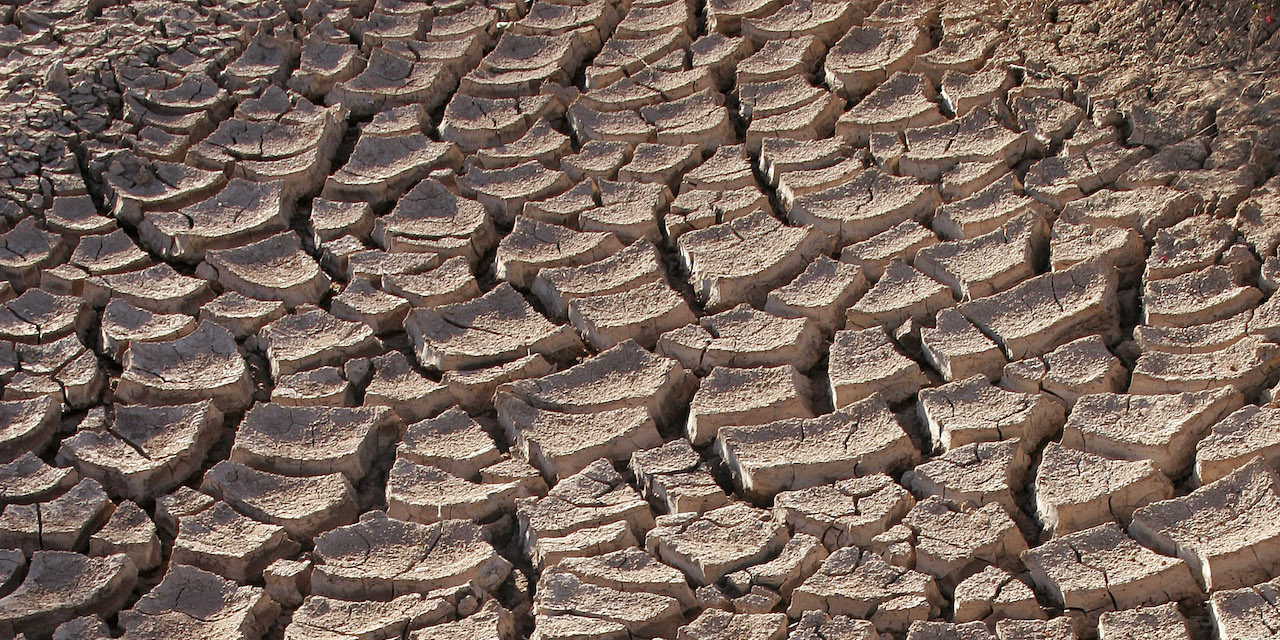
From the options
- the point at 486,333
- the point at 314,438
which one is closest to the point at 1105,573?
the point at 486,333

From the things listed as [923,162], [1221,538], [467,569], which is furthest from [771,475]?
[923,162]

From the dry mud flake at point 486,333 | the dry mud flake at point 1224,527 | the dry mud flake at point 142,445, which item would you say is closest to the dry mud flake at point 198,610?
the dry mud flake at point 142,445

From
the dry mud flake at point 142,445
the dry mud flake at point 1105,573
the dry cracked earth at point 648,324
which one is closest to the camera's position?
the dry mud flake at point 1105,573

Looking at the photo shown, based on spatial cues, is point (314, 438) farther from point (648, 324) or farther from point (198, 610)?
point (648, 324)

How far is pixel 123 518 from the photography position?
2527 mm

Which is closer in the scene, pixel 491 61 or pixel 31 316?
pixel 31 316

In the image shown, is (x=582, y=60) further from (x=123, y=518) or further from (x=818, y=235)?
(x=123, y=518)

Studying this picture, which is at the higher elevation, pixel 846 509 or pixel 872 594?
pixel 846 509

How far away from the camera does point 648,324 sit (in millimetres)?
2830

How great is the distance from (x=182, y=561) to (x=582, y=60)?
170cm

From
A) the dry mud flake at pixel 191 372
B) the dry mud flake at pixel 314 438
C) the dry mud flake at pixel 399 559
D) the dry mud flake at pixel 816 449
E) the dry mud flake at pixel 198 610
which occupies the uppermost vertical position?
the dry mud flake at pixel 191 372

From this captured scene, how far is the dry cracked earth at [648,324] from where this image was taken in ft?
7.70

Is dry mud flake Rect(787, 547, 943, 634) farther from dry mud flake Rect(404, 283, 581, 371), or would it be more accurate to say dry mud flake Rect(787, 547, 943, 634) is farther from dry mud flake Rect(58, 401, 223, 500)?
dry mud flake Rect(58, 401, 223, 500)

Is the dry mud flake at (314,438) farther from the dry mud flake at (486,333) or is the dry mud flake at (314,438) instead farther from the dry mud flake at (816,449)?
the dry mud flake at (816,449)
